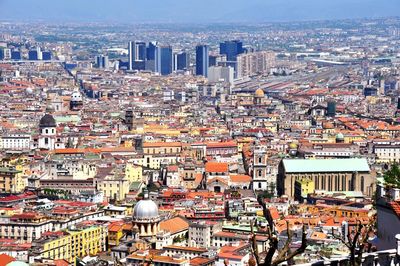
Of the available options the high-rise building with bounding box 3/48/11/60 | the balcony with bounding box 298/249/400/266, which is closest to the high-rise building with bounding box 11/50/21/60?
the high-rise building with bounding box 3/48/11/60

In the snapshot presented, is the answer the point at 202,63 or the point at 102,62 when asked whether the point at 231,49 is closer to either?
the point at 202,63

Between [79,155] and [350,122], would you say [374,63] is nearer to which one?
[350,122]

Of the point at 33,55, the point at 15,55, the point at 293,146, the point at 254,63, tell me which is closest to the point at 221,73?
the point at 254,63

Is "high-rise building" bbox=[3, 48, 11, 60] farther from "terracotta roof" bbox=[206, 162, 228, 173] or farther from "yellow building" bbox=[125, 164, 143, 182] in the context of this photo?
"terracotta roof" bbox=[206, 162, 228, 173]

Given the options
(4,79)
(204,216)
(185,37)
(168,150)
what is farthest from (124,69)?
(204,216)

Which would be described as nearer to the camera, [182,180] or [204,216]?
[204,216]

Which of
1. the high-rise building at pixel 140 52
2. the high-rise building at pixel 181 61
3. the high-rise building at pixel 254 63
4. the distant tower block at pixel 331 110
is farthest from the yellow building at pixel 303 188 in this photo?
the high-rise building at pixel 140 52
